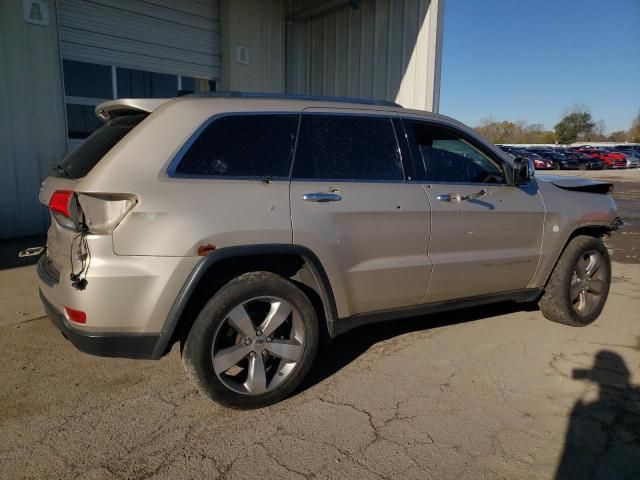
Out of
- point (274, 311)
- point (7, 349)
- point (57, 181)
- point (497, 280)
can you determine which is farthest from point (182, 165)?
point (497, 280)

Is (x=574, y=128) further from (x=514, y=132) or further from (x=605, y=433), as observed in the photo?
(x=605, y=433)

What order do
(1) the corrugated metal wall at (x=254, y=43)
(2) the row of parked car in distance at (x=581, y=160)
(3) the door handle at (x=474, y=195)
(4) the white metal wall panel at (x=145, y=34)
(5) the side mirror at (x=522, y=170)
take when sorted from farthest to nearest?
(2) the row of parked car in distance at (x=581, y=160) < (1) the corrugated metal wall at (x=254, y=43) < (4) the white metal wall panel at (x=145, y=34) < (5) the side mirror at (x=522, y=170) < (3) the door handle at (x=474, y=195)

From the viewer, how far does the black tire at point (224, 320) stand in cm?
282

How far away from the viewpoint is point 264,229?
2.93 meters

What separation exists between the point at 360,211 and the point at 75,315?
181 cm

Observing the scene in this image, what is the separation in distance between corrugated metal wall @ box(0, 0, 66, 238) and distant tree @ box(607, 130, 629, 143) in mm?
116744

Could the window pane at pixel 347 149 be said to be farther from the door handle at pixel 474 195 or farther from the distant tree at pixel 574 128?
the distant tree at pixel 574 128

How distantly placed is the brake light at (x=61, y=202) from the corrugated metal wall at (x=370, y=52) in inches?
288

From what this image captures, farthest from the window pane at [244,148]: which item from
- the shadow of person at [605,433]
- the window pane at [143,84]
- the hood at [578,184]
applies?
the window pane at [143,84]

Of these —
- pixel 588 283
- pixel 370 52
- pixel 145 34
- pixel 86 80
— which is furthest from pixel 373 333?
pixel 145 34

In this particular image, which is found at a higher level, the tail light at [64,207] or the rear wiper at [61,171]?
the rear wiper at [61,171]

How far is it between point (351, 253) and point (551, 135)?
109 meters

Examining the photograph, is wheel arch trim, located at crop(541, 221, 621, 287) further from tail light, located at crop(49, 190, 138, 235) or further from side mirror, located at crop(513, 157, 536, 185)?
tail light, located at crop(49, 190, 138, 235)

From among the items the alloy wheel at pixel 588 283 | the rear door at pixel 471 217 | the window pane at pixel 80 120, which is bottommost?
the alloy wheel at pixel 588 283
